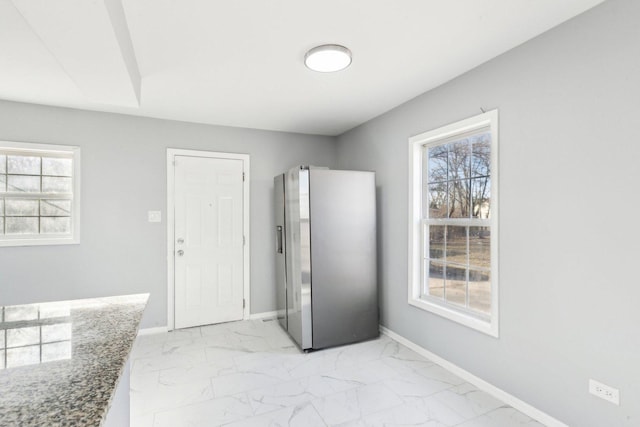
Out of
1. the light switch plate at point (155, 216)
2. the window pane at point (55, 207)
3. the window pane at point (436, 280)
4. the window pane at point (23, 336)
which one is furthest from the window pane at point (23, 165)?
the window pane at point (436, 280)

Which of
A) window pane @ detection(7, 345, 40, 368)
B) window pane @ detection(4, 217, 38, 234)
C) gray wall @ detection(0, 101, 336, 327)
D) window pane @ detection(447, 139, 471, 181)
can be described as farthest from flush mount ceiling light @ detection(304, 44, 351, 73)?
window pane @ detection(4, 217, 38, 234)

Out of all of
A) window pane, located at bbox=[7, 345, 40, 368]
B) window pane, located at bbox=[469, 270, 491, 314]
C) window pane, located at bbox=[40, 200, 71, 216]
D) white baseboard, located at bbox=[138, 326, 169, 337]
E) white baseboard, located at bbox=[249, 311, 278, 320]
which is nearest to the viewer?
window pane, located at bbox=[7, 345, 40, 368]

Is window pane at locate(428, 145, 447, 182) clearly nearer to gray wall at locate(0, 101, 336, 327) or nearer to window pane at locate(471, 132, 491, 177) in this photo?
window pane at locate(471, 132, 491, 177)

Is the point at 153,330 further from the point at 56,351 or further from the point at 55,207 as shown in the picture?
the point at 56,351

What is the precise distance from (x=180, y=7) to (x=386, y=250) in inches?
106

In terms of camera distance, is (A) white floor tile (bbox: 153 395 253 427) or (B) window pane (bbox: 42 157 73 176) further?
(B) window pane (bbox: 42 157 73 176)

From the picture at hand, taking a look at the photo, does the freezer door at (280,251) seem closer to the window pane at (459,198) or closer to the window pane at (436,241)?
the window pane at (436,241)

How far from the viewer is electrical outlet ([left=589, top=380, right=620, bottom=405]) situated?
1652 mm

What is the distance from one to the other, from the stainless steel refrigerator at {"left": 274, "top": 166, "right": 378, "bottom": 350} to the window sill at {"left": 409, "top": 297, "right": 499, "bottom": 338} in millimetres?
556

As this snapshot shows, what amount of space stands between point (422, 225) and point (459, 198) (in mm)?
457

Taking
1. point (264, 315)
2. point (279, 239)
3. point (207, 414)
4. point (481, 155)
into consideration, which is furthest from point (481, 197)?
point (264, 315)

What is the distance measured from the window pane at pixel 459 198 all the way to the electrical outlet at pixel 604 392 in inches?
50.6

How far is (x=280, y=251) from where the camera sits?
3.74m

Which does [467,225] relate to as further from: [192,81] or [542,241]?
[192,81]
